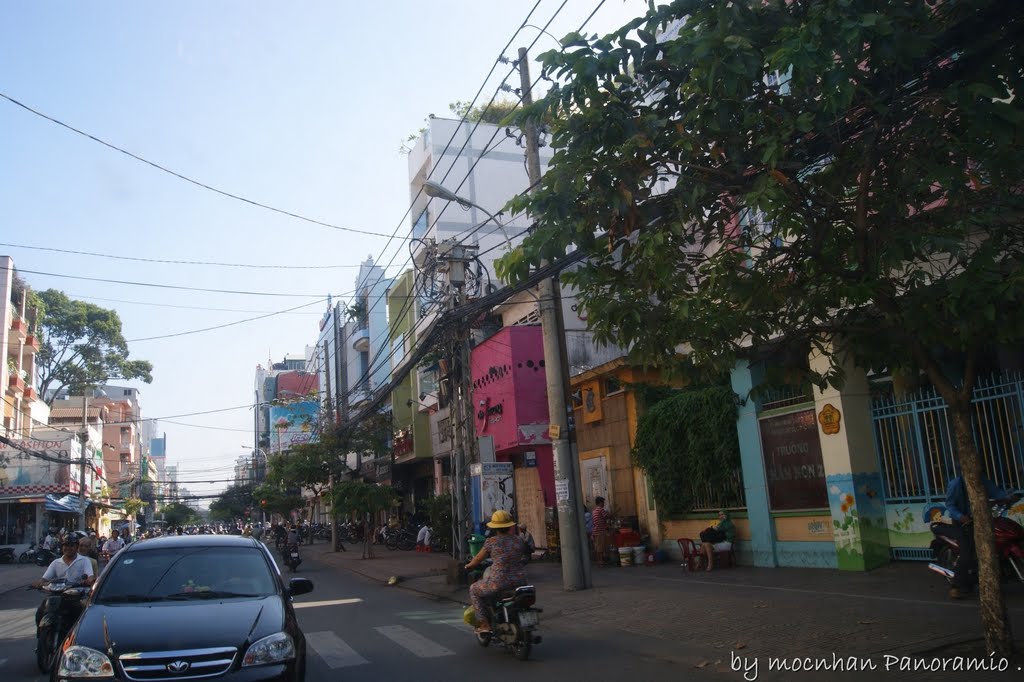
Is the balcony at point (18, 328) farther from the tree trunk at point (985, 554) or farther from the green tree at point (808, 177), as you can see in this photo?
the tree trunk at point (985, 554)

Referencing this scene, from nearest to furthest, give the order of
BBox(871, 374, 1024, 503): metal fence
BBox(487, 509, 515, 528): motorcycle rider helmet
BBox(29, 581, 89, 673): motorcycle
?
BBox(29, 581, 89, 673): motorcycle, BBox(487, 509, 515, 528): motorcycle rider helmet, BBox(871, 374, 1024, 503): metal fence

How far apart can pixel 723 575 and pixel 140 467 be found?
104 meters

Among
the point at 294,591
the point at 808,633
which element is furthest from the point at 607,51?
the point at 808,633

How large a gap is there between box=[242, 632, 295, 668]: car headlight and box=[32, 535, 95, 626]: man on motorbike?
195 inches

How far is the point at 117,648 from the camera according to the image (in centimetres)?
570

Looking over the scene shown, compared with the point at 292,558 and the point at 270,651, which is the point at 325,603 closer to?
the point at 270,651

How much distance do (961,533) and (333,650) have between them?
7.58m

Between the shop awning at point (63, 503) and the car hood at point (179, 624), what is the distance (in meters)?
46.4

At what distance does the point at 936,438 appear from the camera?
42.7 feet

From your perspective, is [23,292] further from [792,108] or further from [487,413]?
[792,108]

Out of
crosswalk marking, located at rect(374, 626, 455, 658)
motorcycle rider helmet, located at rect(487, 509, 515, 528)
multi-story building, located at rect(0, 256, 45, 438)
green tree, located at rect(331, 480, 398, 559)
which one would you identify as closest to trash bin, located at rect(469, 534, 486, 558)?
crosswalk marking, located at rect(374, 626, 455, 658)

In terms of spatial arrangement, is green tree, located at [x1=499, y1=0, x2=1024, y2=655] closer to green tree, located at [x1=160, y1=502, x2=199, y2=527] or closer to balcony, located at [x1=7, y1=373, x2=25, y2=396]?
balcony, located at [x1=7, y1=373, x2=25, y2=396]

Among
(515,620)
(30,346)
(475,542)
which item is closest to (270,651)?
(515,620)

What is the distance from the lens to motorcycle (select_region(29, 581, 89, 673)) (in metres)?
9.09
